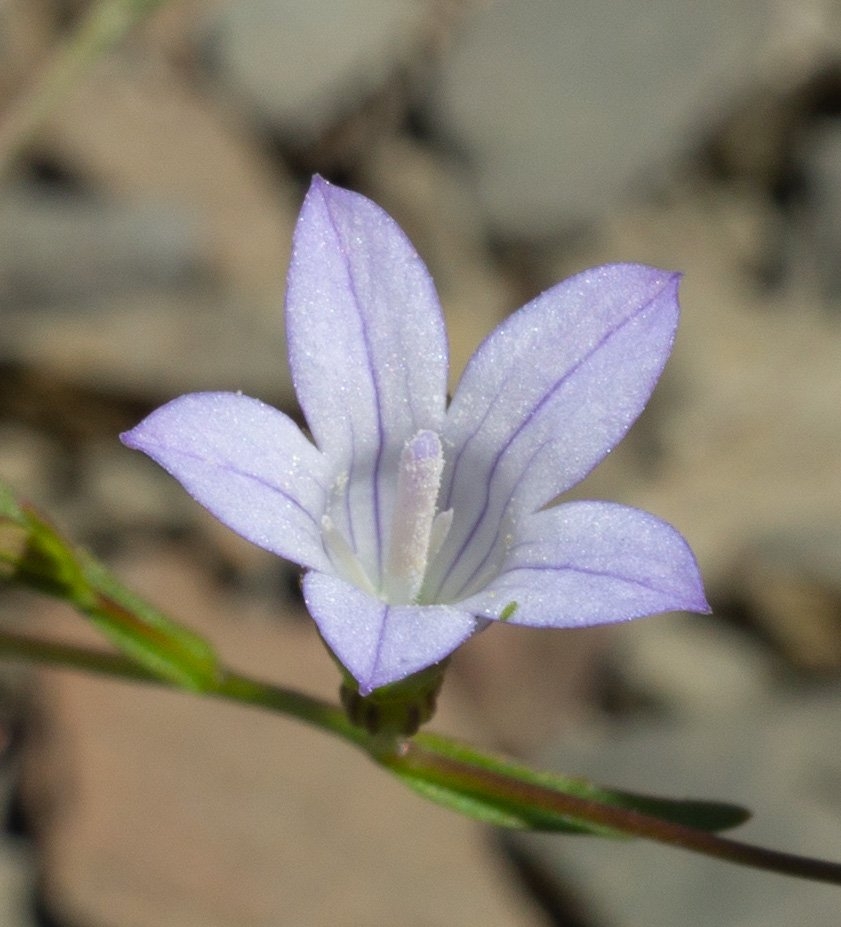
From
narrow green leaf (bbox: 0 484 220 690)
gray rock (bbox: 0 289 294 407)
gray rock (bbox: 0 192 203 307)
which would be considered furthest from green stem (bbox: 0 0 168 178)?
Answer: gray rock (bbox: 0 192 203 307)

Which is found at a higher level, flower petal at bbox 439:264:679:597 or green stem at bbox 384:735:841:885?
flower petal at bbox 439:264:679:597

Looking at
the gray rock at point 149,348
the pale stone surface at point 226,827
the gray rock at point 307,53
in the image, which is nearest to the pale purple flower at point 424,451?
the pale stone surface at point 226,827

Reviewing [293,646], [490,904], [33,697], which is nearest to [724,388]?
[293,646]

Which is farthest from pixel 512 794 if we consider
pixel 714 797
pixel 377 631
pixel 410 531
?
pixel 714 797

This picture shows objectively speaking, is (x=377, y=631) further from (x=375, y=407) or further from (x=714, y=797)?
(x=714, y=797)

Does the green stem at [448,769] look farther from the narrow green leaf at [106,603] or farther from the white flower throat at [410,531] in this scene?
the white flower throat at [410,531]

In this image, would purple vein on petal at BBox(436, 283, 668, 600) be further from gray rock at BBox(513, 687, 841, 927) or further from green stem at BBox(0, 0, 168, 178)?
gray rock at BBox(513, 687, 841, 927)
